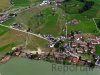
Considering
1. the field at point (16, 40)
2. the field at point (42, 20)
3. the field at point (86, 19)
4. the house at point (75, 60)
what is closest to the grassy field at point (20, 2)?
the field at point (42, 20)

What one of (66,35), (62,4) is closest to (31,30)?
(66,35)

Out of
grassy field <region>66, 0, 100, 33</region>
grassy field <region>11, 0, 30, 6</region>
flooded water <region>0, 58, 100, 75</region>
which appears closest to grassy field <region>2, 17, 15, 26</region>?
grassy field <region>11, 0, 30, 6</region>

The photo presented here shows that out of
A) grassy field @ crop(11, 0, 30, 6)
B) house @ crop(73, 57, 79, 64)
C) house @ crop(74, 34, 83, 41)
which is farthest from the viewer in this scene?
grassy field @ crop(11, 0, 30, 6)

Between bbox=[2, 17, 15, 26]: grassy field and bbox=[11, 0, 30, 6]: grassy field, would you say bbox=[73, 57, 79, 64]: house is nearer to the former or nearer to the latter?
bbox=[2, 17, 15, 26]: grassy field

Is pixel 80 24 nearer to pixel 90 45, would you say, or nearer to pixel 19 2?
pixel 90 45

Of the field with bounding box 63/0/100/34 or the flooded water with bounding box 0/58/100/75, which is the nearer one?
the flooded water with bounding box 0/58/100/75

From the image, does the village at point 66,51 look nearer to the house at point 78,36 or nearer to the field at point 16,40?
the house at point 78,36

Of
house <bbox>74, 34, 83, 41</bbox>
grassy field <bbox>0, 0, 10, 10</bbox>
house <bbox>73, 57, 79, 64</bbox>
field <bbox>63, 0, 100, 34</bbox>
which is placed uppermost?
house <bbox>73, 57, 79, 64</bbox>

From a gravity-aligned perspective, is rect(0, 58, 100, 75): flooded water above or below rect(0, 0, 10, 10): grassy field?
above

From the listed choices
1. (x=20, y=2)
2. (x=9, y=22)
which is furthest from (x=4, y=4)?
(x=9, y=22)

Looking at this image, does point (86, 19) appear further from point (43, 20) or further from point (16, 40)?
point (16, 40)
